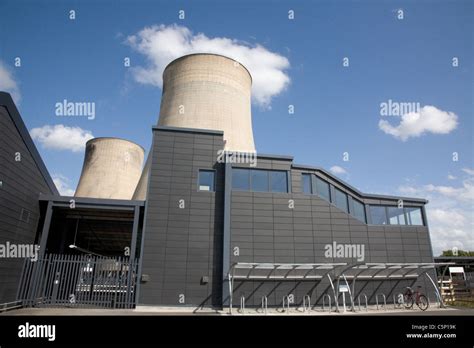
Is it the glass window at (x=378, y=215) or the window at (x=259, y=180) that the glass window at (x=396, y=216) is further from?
the window at (x=259, y=180)

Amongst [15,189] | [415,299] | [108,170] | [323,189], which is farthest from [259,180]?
[108,170]

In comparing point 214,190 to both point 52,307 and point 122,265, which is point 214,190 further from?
point 52,307

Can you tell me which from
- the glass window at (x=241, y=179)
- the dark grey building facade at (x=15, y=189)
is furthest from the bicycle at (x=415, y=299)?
the dark grey building facade at (x=15, y=189)

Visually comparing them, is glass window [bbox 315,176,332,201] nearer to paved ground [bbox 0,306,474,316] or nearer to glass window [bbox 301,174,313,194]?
glass window [bbox 301,174,313,194]

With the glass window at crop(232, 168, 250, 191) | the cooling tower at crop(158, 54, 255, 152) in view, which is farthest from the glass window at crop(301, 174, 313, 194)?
the cooling tower at crop(158, 54, 255, 152)

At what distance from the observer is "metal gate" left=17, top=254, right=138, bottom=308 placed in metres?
11.4

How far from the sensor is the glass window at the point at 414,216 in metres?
16.2

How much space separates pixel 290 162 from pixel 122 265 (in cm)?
891

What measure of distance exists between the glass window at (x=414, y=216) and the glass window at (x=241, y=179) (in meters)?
9.38

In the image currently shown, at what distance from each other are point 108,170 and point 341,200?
17.9 metres

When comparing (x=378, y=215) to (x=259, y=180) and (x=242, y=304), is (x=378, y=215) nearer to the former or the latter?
(x=259, y=180)

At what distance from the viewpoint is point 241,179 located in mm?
14141
